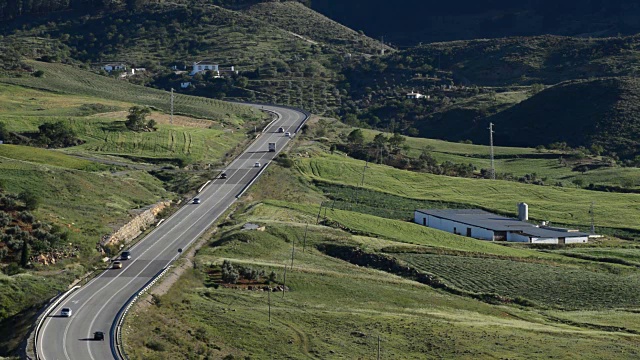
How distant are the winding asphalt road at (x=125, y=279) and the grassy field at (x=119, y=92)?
3240 centimetres

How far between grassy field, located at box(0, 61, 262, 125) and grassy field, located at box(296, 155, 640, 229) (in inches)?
1061

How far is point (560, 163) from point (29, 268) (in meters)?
87.0

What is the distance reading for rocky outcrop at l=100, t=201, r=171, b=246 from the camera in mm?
79062

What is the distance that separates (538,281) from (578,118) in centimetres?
9037

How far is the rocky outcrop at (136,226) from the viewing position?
259 ft

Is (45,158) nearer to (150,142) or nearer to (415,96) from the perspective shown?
(150,142)

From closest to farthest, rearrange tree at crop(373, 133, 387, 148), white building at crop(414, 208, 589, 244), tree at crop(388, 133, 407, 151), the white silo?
white building at crop(414, 208, 589, 244) < the white silo < tree at crop(373, 133, 387, 148) < tree at crop(388, 133, 407, 151)

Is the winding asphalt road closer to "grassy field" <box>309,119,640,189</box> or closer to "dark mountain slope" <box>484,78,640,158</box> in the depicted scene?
"grassy field" <box>309,119,640,189</box>

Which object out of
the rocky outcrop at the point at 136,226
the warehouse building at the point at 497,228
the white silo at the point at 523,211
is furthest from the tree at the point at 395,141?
the rocky outcrop at the point at 136,226

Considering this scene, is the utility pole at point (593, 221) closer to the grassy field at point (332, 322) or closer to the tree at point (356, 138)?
the tree at point (356, 138)

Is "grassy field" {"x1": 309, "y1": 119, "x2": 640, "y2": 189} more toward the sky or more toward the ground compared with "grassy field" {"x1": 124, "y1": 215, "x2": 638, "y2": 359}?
more toward the sky

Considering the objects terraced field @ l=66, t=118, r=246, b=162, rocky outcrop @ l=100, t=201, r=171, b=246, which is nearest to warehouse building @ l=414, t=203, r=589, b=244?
rocky outcrop @ l=100, t=201, r=171, b=246

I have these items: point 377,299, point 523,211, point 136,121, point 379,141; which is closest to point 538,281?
point 377,299

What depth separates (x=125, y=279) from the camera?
222ft
